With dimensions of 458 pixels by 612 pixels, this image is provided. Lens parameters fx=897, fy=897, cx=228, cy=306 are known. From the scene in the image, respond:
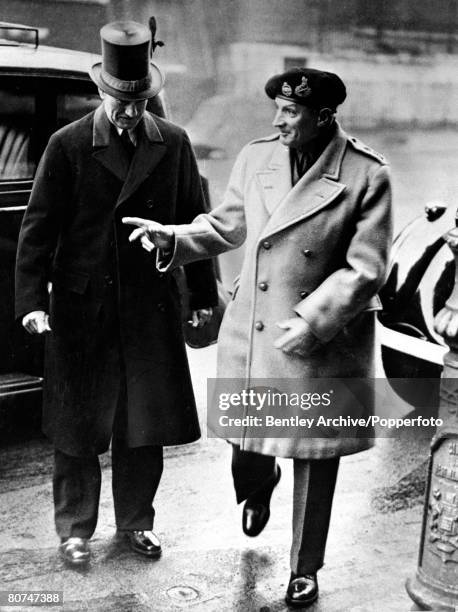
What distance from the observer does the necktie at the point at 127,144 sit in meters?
3.23

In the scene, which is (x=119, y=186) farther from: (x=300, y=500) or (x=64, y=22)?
(x=64, y=22)

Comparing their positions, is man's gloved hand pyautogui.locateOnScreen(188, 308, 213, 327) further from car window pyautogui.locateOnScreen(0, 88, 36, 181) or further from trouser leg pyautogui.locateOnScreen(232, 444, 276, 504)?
car window pyautogui.locateOnScreen(0, 88, 36, 181)

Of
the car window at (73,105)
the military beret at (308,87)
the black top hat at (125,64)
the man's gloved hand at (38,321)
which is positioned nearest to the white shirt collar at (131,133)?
the black top hat at (125,64)

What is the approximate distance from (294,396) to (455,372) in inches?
24.6

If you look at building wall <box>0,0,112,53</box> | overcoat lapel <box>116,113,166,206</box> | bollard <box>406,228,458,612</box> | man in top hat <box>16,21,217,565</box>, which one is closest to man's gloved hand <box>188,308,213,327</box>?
man in top hat <box>16,21,217,565</box>

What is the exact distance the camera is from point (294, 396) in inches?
121

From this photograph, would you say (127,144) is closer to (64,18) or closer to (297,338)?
(297,338)

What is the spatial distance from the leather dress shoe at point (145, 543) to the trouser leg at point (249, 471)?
1.17ft

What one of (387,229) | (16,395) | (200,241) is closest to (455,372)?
(387,229)

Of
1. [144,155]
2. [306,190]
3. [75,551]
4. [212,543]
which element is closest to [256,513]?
[212,543]

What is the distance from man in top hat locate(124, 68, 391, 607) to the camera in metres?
2.91

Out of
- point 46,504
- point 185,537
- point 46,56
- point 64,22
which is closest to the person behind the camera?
point 185,537

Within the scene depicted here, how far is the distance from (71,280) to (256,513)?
3.88 feet

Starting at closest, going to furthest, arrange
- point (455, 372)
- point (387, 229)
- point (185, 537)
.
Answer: point (455, 372) → point (387, 229) → point (185, 537)
